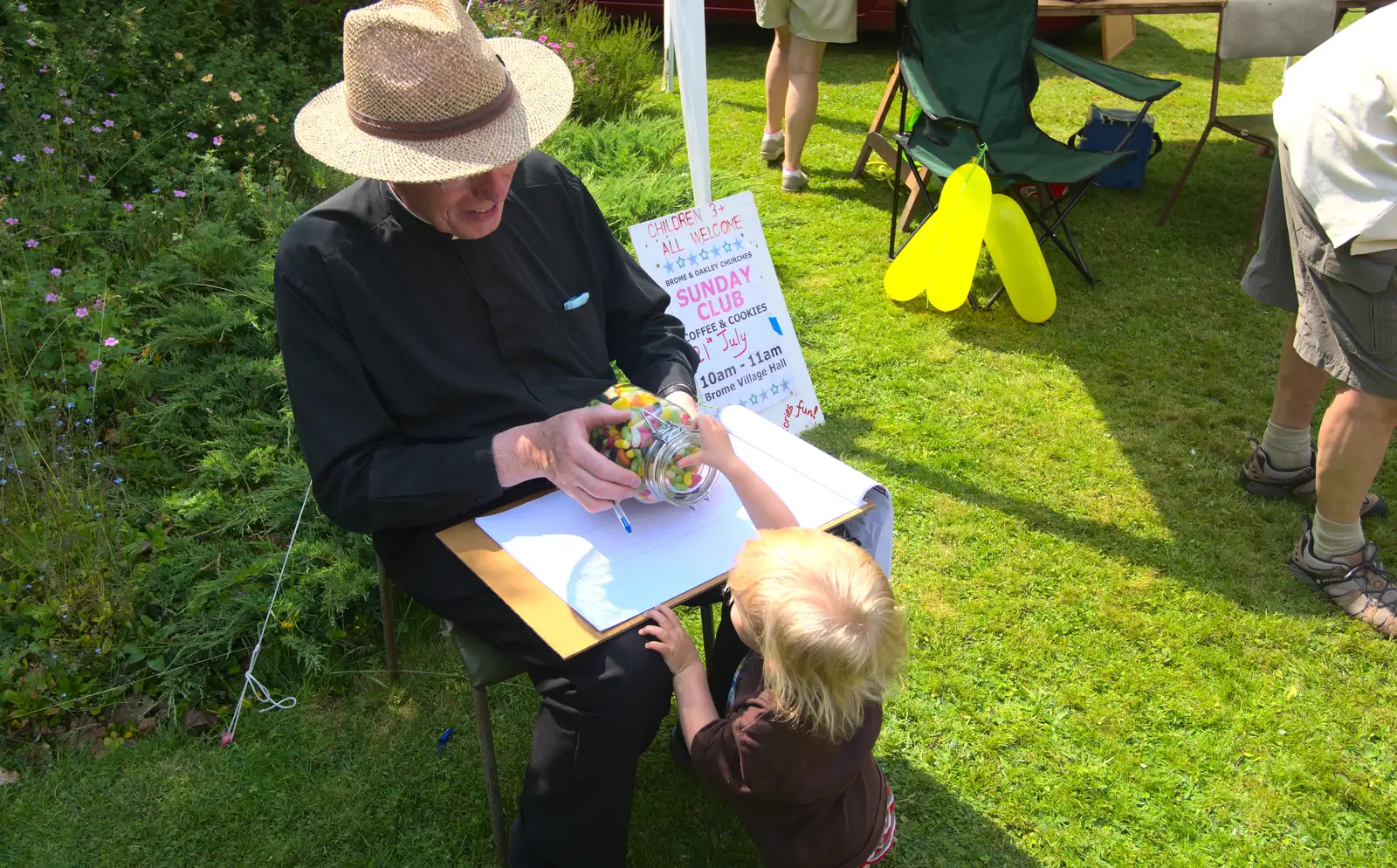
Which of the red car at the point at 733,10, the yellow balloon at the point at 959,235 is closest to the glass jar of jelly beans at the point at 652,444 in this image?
the yellow balloon at the point at 959,235

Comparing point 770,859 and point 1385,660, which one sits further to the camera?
point 1385,660

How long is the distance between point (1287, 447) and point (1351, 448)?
1.92 ft

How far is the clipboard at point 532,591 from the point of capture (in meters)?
1.63

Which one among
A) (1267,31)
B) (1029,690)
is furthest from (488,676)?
(1267,31)

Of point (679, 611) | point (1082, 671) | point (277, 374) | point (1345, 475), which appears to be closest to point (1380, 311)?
point (1345, 475)

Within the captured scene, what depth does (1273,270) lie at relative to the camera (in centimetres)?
309

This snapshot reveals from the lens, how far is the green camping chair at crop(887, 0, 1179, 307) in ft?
15.6

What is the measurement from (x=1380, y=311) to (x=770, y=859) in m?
2.14

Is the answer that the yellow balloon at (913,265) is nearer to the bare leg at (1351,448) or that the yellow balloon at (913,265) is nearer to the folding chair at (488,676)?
the bare leg at (1351,448)

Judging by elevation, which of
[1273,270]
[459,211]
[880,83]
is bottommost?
[880,83]

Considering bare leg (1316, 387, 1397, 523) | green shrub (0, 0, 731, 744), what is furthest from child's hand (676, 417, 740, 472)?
bare leg (1316, 387, 1397, 523)

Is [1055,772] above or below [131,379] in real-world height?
below

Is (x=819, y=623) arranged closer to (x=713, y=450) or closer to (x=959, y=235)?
(x=713, y=450)

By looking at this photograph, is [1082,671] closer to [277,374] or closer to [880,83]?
[277,374]
